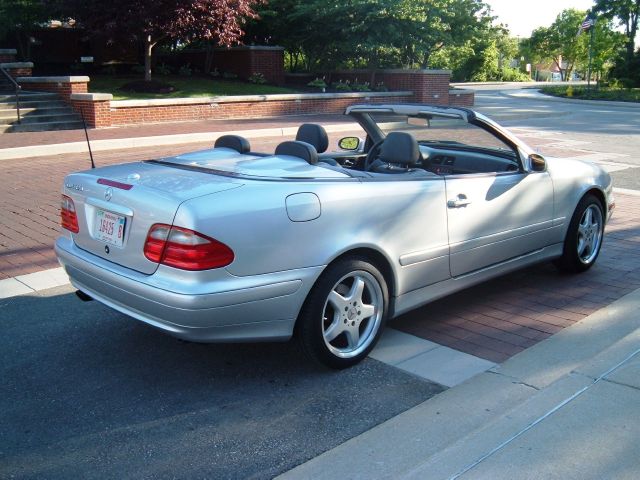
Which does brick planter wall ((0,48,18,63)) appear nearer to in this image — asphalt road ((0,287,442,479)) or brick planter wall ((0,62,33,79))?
brick planter wall ((0,62,33,79))

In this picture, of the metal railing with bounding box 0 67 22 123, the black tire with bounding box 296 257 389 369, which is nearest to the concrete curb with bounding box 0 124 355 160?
the metal railing with bounding box 0 67 22 123

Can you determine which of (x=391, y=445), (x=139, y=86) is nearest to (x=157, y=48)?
(x=139, y=86)

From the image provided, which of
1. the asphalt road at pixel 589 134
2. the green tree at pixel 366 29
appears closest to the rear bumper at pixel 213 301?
the asphalt road at pixel 589 134

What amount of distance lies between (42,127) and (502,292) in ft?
44.1

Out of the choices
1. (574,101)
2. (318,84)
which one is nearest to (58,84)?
(318,84)

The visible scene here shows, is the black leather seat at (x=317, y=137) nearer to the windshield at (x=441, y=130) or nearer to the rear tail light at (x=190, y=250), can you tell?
the windshield at (x=441, y=130)

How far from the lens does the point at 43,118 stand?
16516 millimetres

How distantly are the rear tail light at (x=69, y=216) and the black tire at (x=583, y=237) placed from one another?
3.82 meters

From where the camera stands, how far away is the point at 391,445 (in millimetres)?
3291

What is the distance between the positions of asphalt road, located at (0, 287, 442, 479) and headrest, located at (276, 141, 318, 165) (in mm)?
1219

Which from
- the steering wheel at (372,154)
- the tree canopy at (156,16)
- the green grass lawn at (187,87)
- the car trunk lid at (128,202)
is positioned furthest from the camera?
the green grass lawn at (187,87)

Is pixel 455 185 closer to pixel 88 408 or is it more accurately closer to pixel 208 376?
pixel 208 376

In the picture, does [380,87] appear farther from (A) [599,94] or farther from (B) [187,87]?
(A) [599,94]

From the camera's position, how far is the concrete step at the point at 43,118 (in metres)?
15.9
